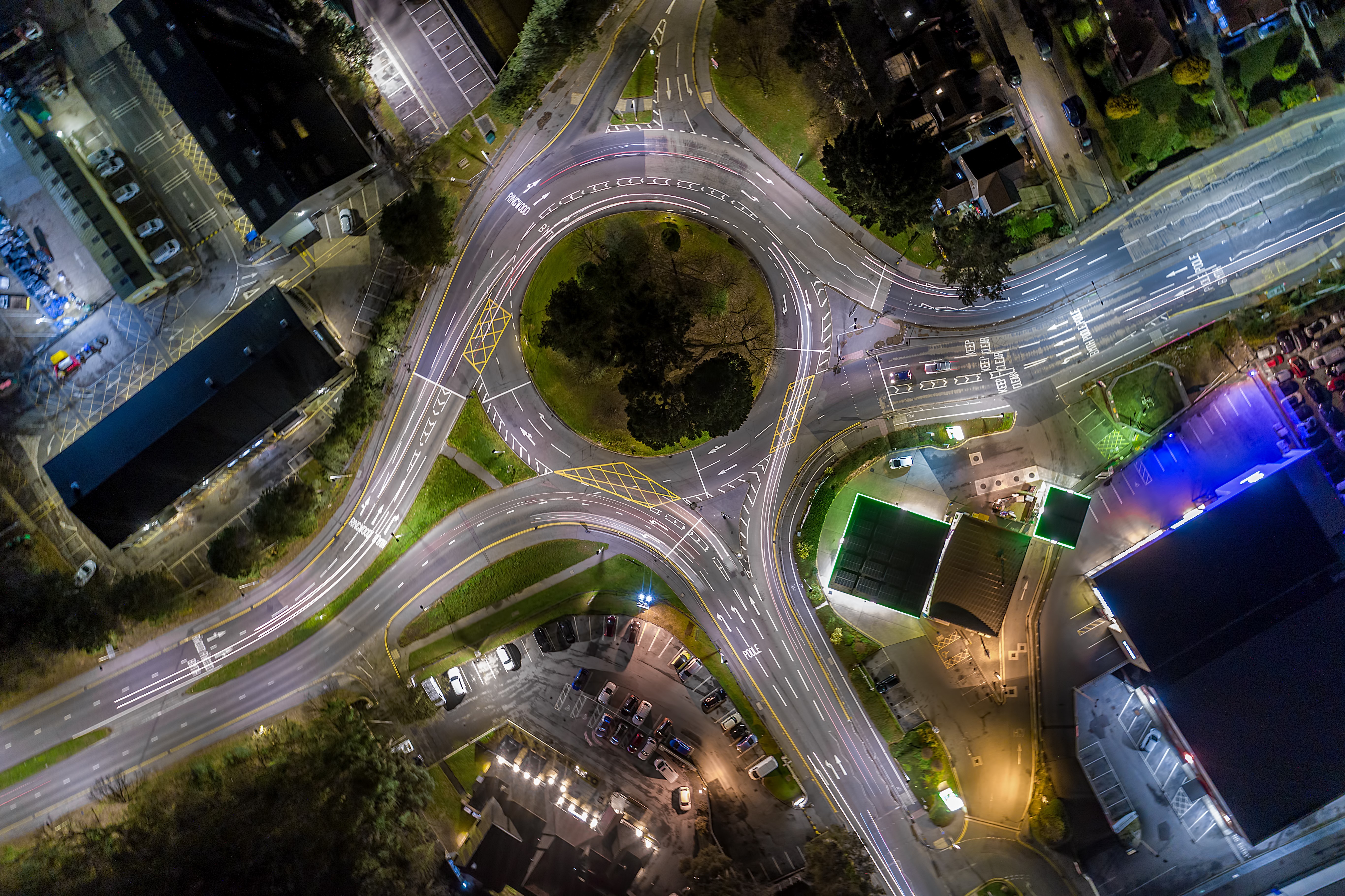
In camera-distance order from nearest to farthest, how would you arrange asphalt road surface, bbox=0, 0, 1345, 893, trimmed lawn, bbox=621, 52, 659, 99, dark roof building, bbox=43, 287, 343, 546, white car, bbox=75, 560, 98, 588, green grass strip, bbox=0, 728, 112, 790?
dark roof building, bbox=43, 287, 343, 546
asphalt road surface, bbox=0, 0, 1345, 893
trimmed lawn, bbox=621, 52, 659, 99
white car, bbox=75, 560, 98, 588
green grass strip, bbox=0, 728, 112, 790

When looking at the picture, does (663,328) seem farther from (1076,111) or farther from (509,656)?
(1076,111)

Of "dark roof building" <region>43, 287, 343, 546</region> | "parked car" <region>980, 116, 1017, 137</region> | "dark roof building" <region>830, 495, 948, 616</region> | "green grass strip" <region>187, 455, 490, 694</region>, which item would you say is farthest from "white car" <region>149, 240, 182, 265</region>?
"parked car" <region>980, 116, 1017, 137</region>

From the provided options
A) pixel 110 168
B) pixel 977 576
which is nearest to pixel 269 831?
pixel 110 168

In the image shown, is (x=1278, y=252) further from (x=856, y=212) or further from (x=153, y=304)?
(x=153, y=304)

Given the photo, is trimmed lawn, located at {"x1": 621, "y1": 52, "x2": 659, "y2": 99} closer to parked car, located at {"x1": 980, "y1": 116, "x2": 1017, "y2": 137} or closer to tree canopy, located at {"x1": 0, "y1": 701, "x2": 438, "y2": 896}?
parked car, located at {"x1": 980, "y1": 116, "x2": 1017, "y2": 137}

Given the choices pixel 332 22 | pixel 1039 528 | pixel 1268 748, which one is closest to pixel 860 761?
pixel 1039 528

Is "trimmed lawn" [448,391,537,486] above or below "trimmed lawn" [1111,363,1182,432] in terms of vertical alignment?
above

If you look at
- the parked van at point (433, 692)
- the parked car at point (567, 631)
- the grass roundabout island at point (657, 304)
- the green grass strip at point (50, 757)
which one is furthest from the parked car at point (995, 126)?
the green grass strip at point (50, 757)
